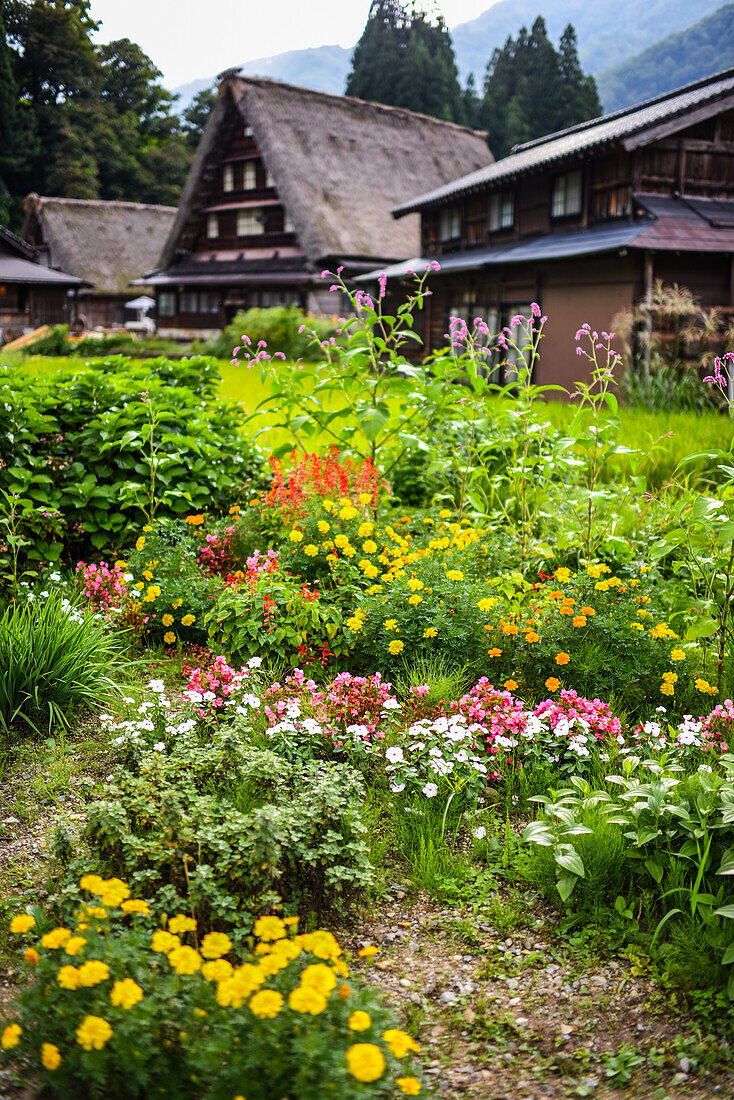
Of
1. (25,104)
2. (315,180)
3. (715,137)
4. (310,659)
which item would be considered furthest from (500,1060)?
(315,180)

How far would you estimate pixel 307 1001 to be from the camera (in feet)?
4.88

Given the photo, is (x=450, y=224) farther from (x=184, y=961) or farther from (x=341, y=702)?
(x=184, y=961)

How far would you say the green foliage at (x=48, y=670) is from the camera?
3289 mm

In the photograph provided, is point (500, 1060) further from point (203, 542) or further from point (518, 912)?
point (203, 542)

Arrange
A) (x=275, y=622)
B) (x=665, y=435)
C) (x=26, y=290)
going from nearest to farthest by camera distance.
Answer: (x=275, y=622)
(x=665, y=435)
(x=26, y=290)

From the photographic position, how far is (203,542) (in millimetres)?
4754

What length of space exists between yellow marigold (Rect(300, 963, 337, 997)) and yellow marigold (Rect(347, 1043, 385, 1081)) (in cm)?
13

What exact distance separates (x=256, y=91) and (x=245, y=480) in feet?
72.8

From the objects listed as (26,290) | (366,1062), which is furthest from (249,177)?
(366,1062)

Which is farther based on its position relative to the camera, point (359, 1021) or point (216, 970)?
point (216, 970)

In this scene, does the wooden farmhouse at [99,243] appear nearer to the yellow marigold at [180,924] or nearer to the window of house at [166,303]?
the window of house at [166,303]

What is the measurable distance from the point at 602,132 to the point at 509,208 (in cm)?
372

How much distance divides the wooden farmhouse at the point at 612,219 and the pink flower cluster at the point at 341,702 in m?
11.0

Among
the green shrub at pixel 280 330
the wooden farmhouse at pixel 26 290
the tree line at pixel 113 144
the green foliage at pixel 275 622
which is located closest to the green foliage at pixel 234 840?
the green foliage at pixel 275 622
